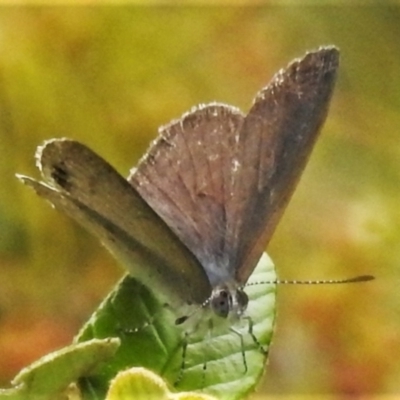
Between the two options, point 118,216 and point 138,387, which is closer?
point 138,387

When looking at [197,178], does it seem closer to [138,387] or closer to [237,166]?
[237,166]

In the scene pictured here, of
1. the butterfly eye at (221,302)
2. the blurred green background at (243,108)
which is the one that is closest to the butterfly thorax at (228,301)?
the butterfly eye at (221,302)

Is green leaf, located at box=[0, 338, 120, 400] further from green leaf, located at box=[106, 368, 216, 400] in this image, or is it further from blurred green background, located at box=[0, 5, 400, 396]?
blurred green background, located at box=[0, 5, 400, 396]

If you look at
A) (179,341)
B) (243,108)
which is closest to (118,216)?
(179,341)

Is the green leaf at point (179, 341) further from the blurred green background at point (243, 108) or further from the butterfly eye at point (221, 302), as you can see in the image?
the blurred green background at point (243, 108)

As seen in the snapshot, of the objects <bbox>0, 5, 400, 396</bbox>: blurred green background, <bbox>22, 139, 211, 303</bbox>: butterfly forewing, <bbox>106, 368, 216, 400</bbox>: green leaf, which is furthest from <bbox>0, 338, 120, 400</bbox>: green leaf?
<bbox>0, 5, 400, 396</bbox>: blurred green background

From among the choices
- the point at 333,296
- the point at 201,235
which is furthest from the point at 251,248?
the point at 333,296

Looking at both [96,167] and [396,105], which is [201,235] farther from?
[396,105]
